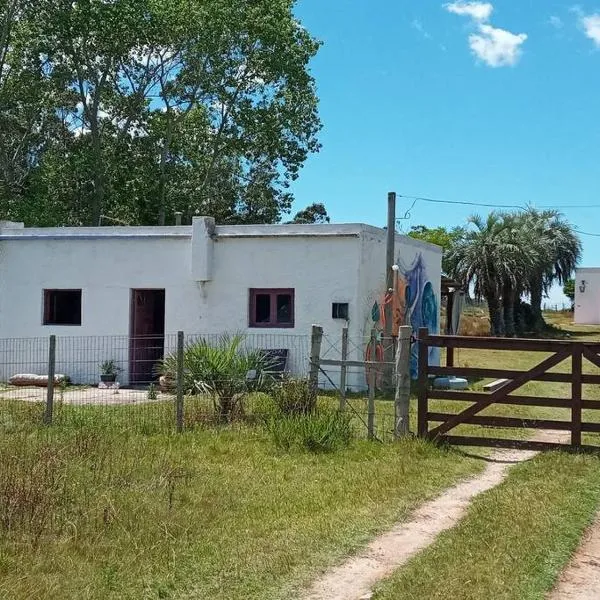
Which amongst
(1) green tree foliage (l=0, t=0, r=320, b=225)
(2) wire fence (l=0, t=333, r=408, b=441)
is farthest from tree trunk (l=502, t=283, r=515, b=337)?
(2) wire fence (l=0, t=333, r=408, b=441)

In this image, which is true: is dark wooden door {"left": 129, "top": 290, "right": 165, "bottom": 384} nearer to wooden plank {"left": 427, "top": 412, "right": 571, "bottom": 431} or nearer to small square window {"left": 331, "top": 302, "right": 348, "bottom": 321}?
small square window {"left": 331, "top": 302, "right": 348, "bottom": 321}

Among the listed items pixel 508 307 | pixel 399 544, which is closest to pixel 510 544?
pixel 399 544

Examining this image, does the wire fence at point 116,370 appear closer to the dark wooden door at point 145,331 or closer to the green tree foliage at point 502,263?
the dark wooden door at point 145,331

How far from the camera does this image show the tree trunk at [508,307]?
37.9 m

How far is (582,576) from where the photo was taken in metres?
5.74

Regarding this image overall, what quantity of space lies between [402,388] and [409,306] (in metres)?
10.3

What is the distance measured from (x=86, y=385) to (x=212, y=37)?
18.9m

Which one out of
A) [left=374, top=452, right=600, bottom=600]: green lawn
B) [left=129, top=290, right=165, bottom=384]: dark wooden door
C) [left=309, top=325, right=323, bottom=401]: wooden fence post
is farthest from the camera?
[left=129, top=290, right=165, bottom=384]: dark wooden door

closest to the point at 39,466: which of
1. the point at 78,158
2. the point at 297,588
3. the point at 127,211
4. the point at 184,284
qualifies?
the point at 297,588

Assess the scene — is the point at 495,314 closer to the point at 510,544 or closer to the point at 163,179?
the point at 163,179

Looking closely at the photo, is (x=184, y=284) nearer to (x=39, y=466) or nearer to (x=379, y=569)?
(x=39, y=466)

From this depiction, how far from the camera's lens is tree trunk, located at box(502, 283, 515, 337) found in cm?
3793

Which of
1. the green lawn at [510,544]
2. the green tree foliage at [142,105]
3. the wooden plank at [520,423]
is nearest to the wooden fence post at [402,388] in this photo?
the wooden plank at [520,423]

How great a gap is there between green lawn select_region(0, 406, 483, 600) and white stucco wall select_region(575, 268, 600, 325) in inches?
1950
